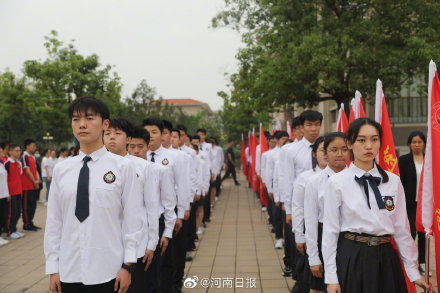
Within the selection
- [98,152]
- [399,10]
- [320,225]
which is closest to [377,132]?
[320,225]

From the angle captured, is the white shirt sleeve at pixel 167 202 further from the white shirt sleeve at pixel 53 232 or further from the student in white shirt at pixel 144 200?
the white shirt sleeve at pixel 53 232

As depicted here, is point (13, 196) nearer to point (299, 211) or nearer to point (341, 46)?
point (299, 211)

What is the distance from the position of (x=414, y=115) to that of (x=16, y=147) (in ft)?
51.5

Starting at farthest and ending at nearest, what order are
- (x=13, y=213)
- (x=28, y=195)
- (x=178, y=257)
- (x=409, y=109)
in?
(x=409, y=109)
(x=28, y=195)
(x=13, y=213)
(x=178, y=257)

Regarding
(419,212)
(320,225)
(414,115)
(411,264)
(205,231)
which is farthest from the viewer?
(414,115)

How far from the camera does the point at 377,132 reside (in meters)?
3.53

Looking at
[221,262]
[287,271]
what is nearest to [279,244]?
[221,262]

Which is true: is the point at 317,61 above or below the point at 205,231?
above

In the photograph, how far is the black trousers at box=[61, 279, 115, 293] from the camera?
318cm

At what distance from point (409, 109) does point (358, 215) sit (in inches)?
743

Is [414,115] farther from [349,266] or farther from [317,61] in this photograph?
[349,266]

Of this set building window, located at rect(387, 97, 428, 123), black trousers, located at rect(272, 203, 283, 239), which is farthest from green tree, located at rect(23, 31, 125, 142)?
black trousers, located at rect(272, 203, 283, 239)

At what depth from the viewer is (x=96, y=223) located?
3166 millimetres

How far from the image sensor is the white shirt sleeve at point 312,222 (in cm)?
415
